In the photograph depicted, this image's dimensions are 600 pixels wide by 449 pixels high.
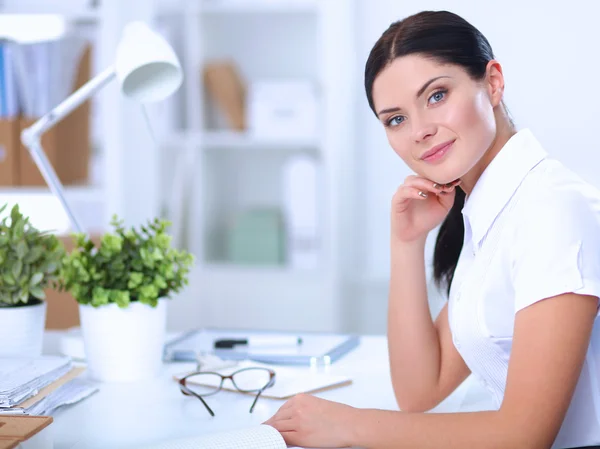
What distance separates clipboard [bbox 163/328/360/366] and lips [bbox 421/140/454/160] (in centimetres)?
47

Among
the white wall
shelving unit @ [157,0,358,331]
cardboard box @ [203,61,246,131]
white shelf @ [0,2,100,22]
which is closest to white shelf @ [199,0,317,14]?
shelving unit @ [157,0,358,331]

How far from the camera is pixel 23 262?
1.36 metres

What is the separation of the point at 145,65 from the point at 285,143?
1.85m

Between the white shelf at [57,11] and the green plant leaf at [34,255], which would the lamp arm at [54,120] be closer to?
the green plant leaf at [34,255]

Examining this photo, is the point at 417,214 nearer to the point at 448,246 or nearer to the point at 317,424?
the point at 448,246

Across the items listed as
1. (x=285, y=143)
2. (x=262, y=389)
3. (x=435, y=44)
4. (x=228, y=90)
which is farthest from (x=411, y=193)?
(x=228, y=90)

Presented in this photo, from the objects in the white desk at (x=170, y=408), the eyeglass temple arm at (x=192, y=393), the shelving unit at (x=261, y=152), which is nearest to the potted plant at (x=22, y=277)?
the white desk at (x=170, y=408)

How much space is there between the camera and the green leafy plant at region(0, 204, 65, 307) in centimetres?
135

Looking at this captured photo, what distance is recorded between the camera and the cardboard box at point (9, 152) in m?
2.80

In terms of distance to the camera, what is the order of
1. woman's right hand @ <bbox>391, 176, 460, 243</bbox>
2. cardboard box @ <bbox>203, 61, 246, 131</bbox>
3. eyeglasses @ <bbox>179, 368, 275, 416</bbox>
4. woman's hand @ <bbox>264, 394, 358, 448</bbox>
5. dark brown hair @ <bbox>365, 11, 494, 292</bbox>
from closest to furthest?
woman's hand @ <bbox>264, 394, 358, 448</bbox>, dark brown hair @ <bbox>365, 11, 494, 292</bbox>, eyeglasses @ <bbox>179, 368, 275, 416</bbox>, woman's right hand @ <bbox>391, 176, 460, 243</bbox>, cardboard box @ <bbox>203, 61, 246, 131</bbox>

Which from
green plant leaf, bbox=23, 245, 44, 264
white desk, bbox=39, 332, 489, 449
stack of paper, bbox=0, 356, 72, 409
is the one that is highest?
green plant leaf, bbox=23, 245, 44, 264

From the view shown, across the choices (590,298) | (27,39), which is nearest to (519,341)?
(590,298)

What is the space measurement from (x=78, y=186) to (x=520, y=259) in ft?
7.04

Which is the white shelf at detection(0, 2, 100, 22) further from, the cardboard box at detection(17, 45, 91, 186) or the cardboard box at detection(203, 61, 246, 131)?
the cardboard box at detection(203, 61, 246, 131)
